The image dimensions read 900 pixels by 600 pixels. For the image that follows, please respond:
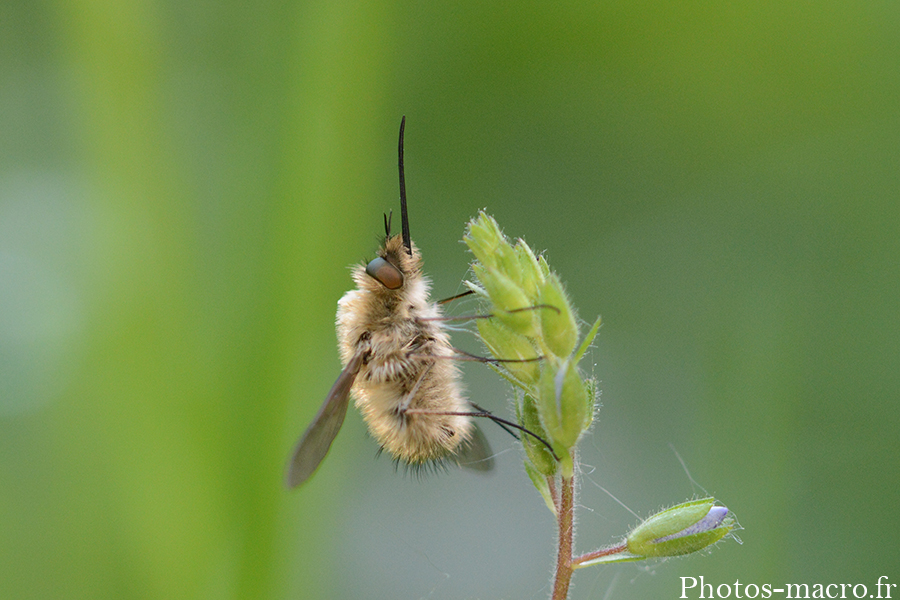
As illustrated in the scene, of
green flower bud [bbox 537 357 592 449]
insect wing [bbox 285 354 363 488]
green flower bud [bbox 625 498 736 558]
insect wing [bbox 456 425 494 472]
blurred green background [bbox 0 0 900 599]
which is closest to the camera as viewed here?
green flower bud [bbox 537 357 592 449]

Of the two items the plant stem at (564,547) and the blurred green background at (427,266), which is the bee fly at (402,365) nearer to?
the blurred green background at (427,266)

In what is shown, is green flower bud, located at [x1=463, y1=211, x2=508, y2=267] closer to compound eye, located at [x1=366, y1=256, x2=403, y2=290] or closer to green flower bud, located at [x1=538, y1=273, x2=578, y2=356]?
green flower bud, located at [x1=538, y1=273, x2=578, y2=356]

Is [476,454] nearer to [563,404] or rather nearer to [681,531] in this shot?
[681,531]

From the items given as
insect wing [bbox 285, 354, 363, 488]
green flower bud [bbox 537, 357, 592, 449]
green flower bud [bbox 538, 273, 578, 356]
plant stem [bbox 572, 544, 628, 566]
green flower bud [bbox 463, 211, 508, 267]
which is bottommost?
plant stem [bbox 572, 544, 628, 566]

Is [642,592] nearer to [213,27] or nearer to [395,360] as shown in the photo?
[395,360]

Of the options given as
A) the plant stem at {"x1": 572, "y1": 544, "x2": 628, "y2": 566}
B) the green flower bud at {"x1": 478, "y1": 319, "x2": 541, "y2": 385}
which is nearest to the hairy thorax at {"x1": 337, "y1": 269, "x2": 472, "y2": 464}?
the green flower bud at {"x1": 478, "y1": 319, "x2": 541, "y2": 385}

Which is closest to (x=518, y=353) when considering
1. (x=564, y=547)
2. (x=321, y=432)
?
(x=564, y=547)

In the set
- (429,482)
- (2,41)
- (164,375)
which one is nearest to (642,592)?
(429,482)
